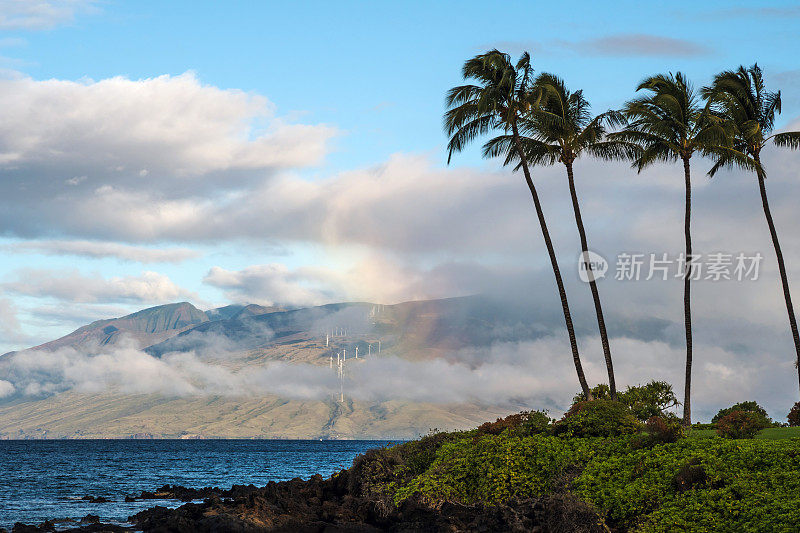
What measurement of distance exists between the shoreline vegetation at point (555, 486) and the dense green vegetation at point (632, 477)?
0.04 meters

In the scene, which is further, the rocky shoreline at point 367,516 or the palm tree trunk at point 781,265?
the palm tree trunk at point 781,265

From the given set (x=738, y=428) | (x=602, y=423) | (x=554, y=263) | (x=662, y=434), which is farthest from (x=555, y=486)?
(x=554, y=263)

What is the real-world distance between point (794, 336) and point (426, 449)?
26.6 meters

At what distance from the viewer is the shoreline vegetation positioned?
18.9 m

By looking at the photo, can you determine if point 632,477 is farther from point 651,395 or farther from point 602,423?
point 651,395

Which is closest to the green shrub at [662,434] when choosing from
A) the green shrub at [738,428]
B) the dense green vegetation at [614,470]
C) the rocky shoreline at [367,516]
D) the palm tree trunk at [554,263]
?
the dense green vegetation at [614,470]

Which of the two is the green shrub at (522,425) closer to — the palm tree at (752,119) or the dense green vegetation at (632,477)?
the dense green vegetation at (632,477)

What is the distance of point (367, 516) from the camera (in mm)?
24859

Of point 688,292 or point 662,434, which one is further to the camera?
point 688,292

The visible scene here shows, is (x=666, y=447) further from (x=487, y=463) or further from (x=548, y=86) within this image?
(x=548, y=86)

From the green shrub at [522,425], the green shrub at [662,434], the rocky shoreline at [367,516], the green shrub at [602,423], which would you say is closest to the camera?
the rocky shoreline at [367,516]

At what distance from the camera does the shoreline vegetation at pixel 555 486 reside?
1888 centimetres

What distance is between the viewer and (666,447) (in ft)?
75.5

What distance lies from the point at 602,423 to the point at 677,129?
23650 millimetres
